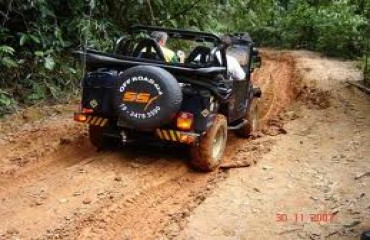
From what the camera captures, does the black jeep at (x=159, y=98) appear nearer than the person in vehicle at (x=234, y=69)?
Yes

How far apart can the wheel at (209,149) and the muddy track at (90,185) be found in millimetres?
128

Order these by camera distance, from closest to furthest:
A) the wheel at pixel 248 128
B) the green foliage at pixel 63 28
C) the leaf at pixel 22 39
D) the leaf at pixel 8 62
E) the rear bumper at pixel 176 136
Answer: the rear bumper at pixel 176 136 → the leaf at pixel 8 62 → the wheel at pixel 248 128 → the leaf at pixel 22 39 → the green foliage at pixel 63 28

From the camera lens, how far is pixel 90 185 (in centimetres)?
552

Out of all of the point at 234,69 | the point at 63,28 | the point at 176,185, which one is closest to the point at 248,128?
the point at 234,69

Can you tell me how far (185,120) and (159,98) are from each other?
0.43 meters

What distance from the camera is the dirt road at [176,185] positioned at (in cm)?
476

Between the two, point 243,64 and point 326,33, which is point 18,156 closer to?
point 243,64

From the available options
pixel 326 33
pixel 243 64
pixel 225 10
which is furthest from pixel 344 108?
pixel 326 33

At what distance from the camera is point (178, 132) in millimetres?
5949
